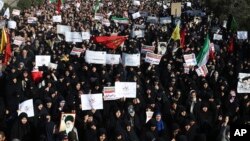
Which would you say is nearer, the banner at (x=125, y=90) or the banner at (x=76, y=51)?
the banner at (x=125, y=90)

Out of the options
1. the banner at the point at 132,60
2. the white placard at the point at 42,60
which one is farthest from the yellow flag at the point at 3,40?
the banner at the point at 132,60

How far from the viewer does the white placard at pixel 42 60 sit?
50.1 feet

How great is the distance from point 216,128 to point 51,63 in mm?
6539

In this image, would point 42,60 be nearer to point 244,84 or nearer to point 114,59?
point 114,59

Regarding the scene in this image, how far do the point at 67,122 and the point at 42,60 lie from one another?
5.92m

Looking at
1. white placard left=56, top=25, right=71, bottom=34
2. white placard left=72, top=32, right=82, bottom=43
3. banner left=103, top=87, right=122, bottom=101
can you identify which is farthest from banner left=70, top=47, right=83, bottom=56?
banner left=103, top=87, right=122, bottom=101

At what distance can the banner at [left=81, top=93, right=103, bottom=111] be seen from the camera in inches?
440

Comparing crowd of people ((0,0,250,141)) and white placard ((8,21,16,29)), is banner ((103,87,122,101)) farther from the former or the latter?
white placard ((8,21,16,29))

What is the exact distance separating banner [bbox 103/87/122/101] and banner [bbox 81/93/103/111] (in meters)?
0.68

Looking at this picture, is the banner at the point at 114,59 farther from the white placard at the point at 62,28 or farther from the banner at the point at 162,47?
the white placard at the point at 62,28

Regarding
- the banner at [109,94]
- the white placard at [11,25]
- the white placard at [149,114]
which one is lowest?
the white placard at [149,114]

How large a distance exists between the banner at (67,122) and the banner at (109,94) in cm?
224

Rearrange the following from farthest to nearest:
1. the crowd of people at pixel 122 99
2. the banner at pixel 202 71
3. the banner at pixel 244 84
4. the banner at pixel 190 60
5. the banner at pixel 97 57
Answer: the banner at pixel 190 60 < the banner at pixel 97 57 < the banner at pixel 202 71 < the banner at pixel 244 84 < the crowd of people at pixel 122 99

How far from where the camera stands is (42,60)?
15375 mm
